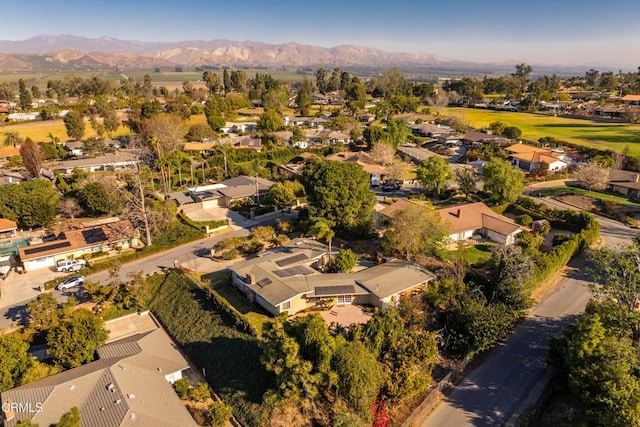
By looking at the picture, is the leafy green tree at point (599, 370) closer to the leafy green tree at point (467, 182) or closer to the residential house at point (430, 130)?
the leafy green tree at point (467, 182)

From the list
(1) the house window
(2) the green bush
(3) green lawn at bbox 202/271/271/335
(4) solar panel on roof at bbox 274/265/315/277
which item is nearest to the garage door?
A: (2) the green bush

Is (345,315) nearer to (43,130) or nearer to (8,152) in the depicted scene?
(8,152)

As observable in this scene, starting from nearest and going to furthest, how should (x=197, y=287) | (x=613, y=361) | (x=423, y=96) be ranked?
(x=613, y=361), (x=197, y=287), (x=423, y=96)

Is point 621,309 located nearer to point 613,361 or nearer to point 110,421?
point 613,361

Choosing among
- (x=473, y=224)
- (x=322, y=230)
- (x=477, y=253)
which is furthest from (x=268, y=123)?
(x=477, y=253)

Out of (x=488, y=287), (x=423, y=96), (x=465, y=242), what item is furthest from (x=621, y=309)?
(x=423, y=96)

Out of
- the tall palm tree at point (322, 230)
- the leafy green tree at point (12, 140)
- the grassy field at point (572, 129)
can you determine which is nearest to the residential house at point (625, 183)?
the grassy field at point (572, 129)
